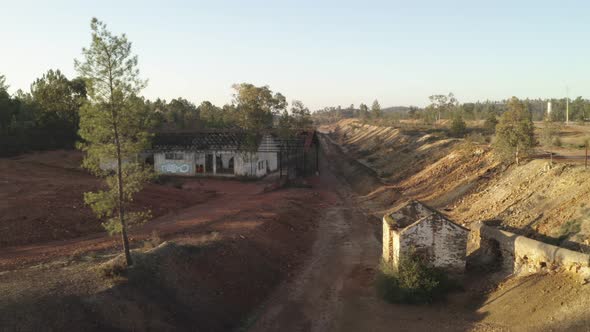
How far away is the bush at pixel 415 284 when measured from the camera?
16641 mm

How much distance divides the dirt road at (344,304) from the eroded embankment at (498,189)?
5.73 metres

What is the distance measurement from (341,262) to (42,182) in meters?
22.6

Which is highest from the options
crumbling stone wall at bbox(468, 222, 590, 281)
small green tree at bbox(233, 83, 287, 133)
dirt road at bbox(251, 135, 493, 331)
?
small green tree at bbox(233, 83, 287, 133)

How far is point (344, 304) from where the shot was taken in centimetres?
1756

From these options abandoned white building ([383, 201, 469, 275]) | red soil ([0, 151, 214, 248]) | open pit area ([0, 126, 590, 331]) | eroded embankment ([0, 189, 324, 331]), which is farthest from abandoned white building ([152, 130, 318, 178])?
abandoned white building ([383, 201, 469, 275])

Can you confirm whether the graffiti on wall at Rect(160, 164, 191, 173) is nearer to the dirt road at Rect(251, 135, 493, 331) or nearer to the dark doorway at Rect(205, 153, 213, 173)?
the dark doorway at Rect(205, 153, 213, 173)

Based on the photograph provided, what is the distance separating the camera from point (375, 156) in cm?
6575

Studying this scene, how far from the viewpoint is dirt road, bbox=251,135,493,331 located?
15.4m

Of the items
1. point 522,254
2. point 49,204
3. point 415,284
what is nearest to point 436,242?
point 415,284

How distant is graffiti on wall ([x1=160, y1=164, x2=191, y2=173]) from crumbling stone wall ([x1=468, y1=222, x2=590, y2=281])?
111ft

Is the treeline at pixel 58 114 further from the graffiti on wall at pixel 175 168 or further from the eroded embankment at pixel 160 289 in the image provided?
the eroded embankment at pixel 160 289

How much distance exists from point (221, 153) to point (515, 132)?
28875mm

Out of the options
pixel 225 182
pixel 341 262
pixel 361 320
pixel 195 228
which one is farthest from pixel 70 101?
pixel 361 320

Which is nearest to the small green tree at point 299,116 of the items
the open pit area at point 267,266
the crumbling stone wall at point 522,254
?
the open pit area at point 267,266
